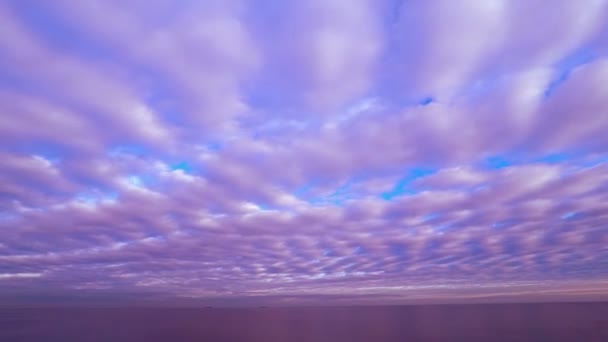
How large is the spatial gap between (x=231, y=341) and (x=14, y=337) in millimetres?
28249

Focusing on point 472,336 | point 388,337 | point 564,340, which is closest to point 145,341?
point 388,337

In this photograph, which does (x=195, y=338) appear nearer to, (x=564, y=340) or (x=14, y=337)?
(x=14, y=337)

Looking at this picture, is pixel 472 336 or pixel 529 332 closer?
pixel 472 336

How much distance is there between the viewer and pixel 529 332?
4662cm

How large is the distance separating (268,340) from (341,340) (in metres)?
8.41

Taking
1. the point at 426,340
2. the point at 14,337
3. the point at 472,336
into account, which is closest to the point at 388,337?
the point at 426,340

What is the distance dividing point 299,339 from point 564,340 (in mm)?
28333

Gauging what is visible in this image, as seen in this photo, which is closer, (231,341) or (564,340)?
(564,340)

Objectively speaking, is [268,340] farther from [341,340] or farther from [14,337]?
[14,337]

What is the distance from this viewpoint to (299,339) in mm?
43031

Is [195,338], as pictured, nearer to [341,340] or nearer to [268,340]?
[268,340]

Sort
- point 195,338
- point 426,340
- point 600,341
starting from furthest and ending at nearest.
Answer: point 195,338, point 426,340, point 600,341

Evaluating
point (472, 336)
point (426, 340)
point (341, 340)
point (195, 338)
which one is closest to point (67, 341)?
point (195, 338)

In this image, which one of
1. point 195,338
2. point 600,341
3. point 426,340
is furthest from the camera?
point 195,338
